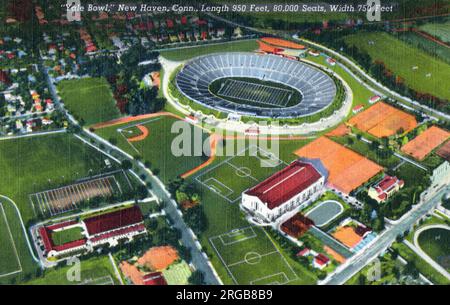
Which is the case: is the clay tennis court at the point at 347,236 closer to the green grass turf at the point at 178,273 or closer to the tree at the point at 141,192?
the green grass turf at the point at 178,273

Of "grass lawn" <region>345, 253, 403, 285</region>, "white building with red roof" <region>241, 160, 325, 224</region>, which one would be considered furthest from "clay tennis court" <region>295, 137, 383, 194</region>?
"grass lawn" <region>345, 253, 403, 285</region>

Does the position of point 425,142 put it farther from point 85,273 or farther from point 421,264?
point 85,273

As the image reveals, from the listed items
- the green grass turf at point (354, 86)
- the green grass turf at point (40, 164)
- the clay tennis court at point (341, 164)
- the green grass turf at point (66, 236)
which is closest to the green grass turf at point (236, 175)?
the clay tennis court at point (341, 164)

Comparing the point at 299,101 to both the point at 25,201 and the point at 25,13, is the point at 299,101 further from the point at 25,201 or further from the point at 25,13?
the point at 25,13

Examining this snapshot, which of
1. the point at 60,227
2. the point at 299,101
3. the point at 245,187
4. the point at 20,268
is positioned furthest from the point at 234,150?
the point at 20,268

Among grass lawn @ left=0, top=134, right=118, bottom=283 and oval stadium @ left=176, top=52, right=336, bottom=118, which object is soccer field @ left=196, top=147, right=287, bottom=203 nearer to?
oval stadium @ left=176, top=52, right=336, bottom=118

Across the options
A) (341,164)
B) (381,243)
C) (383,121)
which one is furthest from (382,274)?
(383,121)
